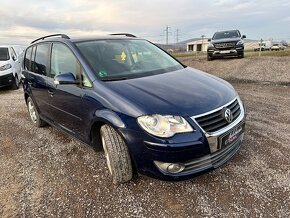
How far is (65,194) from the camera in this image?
3061mm

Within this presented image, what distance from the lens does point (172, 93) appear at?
9.75ft

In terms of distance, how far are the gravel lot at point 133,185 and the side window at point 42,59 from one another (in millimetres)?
1202

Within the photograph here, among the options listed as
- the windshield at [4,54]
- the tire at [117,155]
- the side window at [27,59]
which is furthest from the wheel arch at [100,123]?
the windshield at [4,54]

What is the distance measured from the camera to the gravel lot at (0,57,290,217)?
2719 mm

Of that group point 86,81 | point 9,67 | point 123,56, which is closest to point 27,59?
point 123,56

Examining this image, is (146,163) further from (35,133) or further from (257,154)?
(35,133)

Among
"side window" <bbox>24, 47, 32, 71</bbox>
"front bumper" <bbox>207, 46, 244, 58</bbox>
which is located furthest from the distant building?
"side window" <bbox>24, 47, 32, 71</bbox>

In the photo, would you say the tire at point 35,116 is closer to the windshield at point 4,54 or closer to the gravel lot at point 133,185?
the gravel lot at point 133,185

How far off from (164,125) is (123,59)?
1496mm

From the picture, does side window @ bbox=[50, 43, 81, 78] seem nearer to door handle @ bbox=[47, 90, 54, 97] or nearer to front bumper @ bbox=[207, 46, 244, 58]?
door handle @ bbox=[47, 90, 54, 97]

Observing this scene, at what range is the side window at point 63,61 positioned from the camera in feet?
11.7

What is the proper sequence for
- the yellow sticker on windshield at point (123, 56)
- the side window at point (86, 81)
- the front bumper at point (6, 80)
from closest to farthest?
the side window at point (86, 81), the yellow sticker on windshield at point (123, 56), the front bumper at point (6, 80)

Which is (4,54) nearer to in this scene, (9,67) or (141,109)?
(9,67)

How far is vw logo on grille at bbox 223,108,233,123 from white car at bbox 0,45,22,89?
9.84 meters
